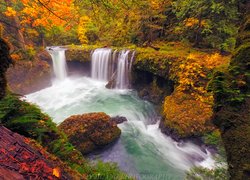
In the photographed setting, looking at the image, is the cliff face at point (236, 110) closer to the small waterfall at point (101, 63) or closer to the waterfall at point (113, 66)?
the waterfall at point (113, 66)

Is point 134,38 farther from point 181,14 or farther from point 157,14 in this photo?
point 181,14

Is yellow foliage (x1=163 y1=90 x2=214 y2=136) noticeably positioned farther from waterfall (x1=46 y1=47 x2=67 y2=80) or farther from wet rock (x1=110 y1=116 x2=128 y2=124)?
waterfall (x1=46 y1=47 x2=67 y2=80)

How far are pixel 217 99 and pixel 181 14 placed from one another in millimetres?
9672

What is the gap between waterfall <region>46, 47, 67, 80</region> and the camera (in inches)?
626

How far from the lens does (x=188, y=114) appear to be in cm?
797

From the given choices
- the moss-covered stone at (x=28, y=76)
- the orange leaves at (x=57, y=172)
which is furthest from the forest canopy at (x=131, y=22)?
the orange leaves at (x=57, y=172)

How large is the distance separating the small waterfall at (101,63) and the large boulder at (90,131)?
7.95 m

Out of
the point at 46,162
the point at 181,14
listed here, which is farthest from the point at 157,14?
the point at 46,162

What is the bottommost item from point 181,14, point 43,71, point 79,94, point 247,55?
point 79,94

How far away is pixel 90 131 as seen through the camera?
7.02 metres

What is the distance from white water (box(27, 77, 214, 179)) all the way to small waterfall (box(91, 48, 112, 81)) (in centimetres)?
103

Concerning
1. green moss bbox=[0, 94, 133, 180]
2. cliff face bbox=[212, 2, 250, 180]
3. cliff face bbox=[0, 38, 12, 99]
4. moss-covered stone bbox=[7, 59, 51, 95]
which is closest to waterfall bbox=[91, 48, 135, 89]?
moss-covered stone bbox=[7, 59, 51, 95]

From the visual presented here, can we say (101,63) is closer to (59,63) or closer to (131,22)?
(59,63)

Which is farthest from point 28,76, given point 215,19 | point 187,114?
point 215,19
